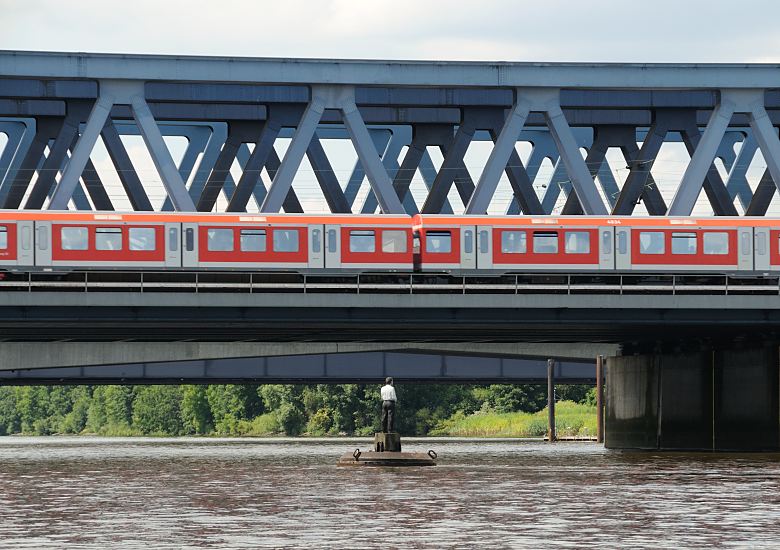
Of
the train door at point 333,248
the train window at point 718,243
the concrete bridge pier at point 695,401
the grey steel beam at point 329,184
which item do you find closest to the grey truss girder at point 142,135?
the train door at point 333,248

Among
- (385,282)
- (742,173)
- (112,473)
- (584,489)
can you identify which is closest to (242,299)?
(112,473)

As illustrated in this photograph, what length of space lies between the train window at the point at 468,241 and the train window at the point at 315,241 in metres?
4.89

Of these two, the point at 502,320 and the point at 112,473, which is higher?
the point at 502,320

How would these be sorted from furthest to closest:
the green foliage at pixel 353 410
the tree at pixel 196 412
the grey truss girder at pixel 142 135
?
the tree at pixel 196 412, the green foliage at pixel 353 410, the grey truss girder at pixel 142 135

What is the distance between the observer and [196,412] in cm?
14775

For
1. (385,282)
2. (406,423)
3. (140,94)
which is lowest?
(406,423)

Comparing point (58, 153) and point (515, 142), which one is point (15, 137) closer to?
point (58, 153)

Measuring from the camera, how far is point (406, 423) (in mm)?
124250

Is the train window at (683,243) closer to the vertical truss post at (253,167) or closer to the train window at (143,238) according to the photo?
the vertical truss post at (253,167)

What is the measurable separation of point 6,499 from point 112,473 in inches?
475

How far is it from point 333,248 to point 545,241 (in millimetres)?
7234

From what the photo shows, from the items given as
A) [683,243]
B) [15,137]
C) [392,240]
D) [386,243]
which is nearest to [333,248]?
[386,243]

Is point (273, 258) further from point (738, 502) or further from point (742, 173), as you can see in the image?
point (742, 173)

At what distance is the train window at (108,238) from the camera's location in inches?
2051
